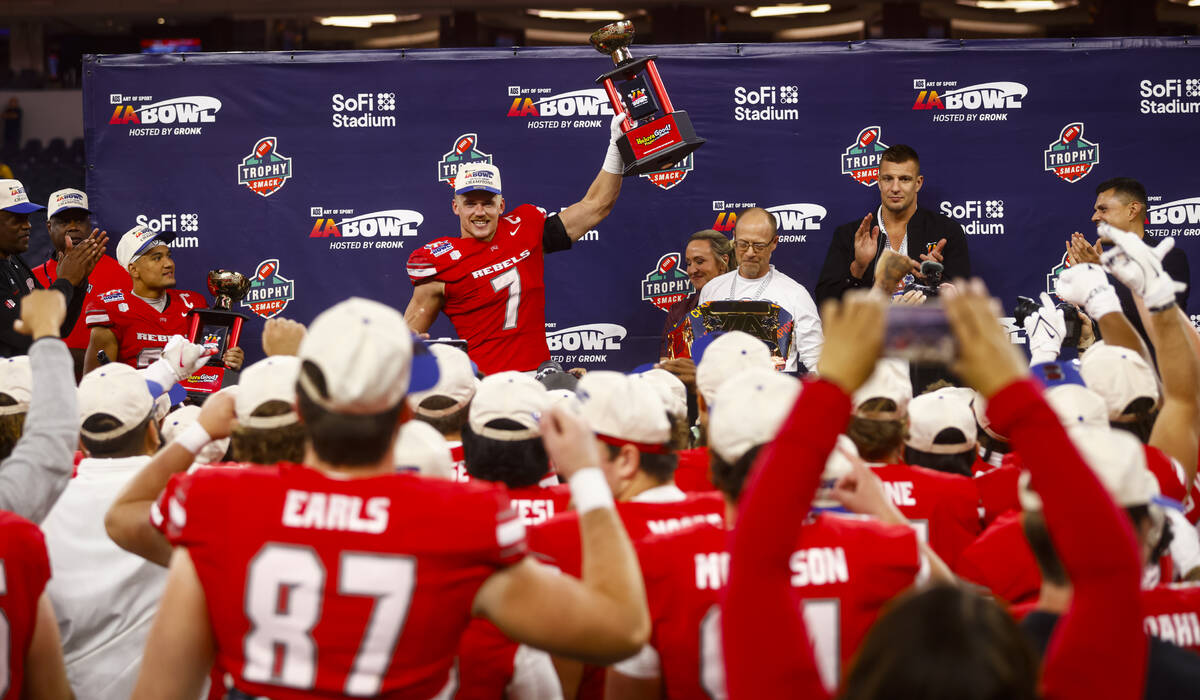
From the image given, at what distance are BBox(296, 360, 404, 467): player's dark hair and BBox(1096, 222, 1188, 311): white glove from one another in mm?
2145

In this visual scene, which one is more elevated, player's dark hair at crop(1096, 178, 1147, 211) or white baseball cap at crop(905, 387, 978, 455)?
player's dark hair at crop(1096, 178, 1147, 211)

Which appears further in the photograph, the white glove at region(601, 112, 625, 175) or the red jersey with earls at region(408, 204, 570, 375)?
the red jersey with earls at region(408, 204, 570, 375)

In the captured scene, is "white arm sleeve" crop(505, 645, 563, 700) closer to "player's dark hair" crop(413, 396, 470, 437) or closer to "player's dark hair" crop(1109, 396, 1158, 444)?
"player's dark hair" crop(413, 396, 470, 437)

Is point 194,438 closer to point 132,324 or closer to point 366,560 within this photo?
point 366,560

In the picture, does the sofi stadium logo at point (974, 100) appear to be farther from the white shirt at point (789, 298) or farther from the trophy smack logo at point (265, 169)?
the trophy smack logo at point (265, 169)

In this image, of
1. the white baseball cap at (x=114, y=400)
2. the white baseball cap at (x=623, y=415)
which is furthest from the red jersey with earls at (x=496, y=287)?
the white baseball cap at (x=623, y=415)

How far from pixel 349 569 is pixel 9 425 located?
5.35ft

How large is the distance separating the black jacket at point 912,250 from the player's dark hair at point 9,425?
474 cm

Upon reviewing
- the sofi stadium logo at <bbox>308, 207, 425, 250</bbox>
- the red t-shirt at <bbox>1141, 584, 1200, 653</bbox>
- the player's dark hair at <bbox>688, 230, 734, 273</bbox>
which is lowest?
the red t-shirt at <bbox>1141, 584, 1200, 653</bbox>

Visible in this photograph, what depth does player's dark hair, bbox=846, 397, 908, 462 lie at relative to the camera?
2.95 m

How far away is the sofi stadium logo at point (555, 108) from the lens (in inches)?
280

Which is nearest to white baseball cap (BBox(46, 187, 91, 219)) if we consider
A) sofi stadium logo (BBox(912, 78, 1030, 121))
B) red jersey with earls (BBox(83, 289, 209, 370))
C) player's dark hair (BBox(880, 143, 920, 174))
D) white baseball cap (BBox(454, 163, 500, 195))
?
red jersey with earls (BBox(83, 289, 209, 370))

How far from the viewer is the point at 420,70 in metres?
7.16

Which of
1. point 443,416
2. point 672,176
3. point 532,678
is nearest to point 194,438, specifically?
point 532,678
